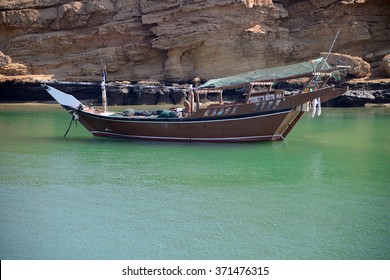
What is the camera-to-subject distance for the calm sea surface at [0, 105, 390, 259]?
6395 mm

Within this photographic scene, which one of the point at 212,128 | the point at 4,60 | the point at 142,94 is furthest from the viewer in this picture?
the point at 4,60

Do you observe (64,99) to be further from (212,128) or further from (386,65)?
(386,65)

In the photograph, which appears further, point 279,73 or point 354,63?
point 354,63

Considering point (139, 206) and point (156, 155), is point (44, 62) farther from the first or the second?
point (139, 206)

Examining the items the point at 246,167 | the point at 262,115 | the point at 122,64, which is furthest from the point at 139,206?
the point at 122,64

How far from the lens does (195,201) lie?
27.9 ft

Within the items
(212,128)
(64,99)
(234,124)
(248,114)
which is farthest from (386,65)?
(64,99)

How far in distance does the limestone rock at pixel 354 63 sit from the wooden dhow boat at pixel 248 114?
15370 millimetres

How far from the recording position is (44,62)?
3550 cm

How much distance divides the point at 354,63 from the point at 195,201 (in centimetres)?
2497

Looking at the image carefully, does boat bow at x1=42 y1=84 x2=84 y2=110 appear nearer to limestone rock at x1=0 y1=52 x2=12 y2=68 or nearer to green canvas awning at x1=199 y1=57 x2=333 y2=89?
green canvas awning at x1=199 y1=57 x2=333 y2=89

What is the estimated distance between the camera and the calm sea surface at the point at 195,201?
6395 millimetres

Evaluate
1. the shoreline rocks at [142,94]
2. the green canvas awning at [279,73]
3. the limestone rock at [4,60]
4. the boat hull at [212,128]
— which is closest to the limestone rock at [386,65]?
the shoreline rocks at [142,94]

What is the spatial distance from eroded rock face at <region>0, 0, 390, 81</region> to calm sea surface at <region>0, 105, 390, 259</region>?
19587 millimetres
